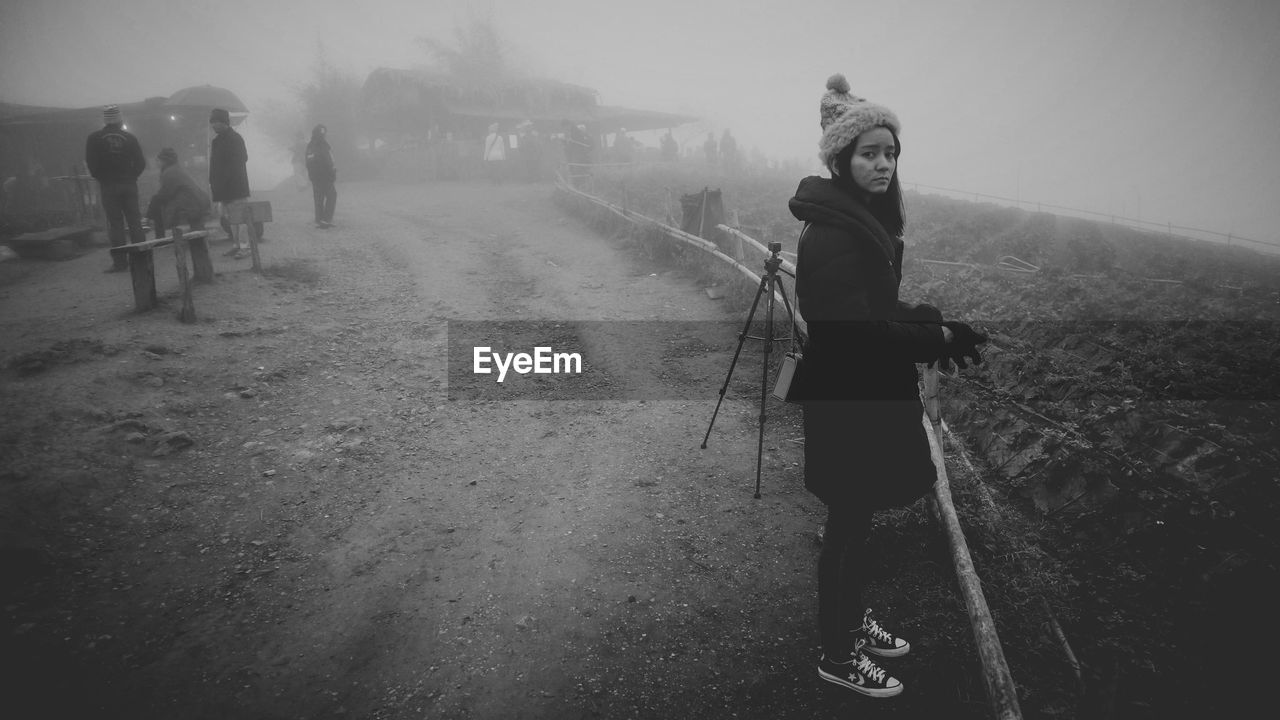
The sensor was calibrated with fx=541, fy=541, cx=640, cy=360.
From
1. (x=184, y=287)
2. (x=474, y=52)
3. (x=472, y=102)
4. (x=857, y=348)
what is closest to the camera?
(x=857, y=348)

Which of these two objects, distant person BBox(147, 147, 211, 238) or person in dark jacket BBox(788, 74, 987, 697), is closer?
person in dark jacket BBox(788, 74, 987, 697)

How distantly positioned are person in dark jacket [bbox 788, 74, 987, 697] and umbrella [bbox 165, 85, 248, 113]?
26.7 meters

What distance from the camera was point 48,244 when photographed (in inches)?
381

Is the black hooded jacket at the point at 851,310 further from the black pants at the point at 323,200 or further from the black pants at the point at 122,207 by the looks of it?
the black pants at the point at 323,200

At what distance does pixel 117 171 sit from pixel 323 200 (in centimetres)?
453

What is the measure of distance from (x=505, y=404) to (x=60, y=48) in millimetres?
123568

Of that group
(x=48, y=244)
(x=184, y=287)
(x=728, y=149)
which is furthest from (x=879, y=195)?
(x=728, y=149)

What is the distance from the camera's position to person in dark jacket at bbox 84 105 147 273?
8.63m

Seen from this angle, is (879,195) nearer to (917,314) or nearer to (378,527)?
(917,314)

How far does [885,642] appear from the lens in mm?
2801

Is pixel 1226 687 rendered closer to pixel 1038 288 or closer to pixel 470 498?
pixel 470 498

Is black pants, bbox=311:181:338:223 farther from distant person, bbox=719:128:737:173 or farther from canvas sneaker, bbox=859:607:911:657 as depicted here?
distant person, bbox=719:128:737:173

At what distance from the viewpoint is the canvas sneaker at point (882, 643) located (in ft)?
9.13

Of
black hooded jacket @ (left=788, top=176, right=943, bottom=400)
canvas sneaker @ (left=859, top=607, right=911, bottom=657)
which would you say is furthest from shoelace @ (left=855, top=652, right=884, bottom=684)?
black hooded jacket @ (left=788, top=176, right=943, bottom=400)
